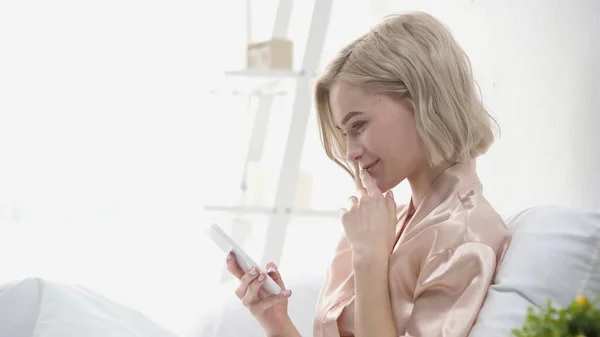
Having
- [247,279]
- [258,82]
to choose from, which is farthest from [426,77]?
[258,82]

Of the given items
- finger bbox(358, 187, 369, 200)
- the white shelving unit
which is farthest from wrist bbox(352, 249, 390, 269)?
the white shelving unit

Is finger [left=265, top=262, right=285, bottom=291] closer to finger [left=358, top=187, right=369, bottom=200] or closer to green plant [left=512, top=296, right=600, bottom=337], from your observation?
finger [left=358, top=187, right=369, bottom=200]

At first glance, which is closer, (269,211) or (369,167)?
(369,167)

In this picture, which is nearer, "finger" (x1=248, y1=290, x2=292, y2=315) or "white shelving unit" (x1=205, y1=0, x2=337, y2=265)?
"finger" (x1=248, y1=290, x2=292, y2=315)

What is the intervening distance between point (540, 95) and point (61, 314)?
94cm

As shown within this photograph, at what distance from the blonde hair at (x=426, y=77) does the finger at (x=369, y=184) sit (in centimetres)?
10

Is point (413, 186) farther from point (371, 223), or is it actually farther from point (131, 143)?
point (131, 143)

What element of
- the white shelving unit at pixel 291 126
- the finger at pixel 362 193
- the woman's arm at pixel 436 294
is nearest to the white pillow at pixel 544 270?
the woman's arm at pixel 436 294

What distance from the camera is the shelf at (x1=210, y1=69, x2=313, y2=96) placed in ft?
8.70

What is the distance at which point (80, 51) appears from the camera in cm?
327

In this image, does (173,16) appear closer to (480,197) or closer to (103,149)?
(103,149)

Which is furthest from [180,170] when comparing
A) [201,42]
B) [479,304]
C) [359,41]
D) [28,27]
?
[479,304]

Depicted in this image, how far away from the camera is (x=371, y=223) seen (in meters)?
1.24

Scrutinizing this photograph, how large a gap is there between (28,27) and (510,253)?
2.57 metres
